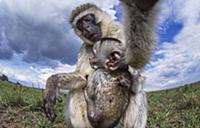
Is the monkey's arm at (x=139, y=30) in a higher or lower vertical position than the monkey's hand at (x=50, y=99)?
lower

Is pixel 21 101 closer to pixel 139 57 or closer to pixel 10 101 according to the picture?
pixel 10 101

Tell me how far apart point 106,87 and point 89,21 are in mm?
1014

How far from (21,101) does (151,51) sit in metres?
4.93

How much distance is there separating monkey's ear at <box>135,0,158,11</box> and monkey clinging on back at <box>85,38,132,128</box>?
5.28ft

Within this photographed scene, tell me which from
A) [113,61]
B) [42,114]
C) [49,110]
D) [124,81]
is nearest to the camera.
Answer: [113,61]

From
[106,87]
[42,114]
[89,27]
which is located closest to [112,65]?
[106,87]

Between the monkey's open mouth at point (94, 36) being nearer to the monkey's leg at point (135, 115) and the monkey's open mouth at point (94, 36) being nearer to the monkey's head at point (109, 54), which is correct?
the monkey's head at point (109, 54)

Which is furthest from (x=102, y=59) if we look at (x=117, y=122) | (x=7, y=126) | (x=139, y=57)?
(x=7, y=126)

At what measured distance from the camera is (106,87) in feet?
16.9

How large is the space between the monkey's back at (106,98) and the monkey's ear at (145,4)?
1.84 metres

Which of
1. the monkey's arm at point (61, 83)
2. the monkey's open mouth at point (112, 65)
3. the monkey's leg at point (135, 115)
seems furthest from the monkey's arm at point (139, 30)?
the monkey's arm at point (61, 83)

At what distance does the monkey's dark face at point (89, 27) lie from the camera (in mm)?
5594

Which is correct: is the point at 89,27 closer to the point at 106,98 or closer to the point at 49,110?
the point at 106,98

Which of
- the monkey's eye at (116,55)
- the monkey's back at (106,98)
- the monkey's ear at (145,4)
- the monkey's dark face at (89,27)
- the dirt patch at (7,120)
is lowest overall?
the monkey's ear at (145,4)
